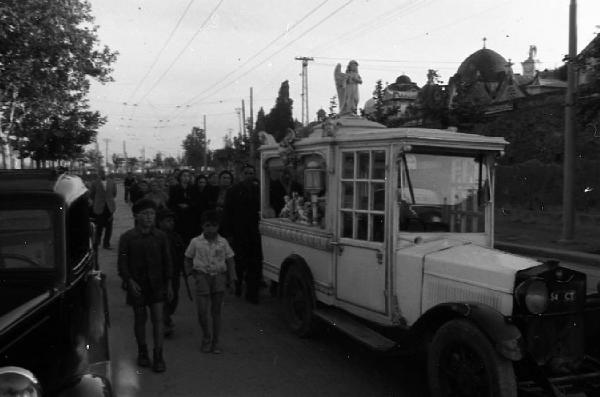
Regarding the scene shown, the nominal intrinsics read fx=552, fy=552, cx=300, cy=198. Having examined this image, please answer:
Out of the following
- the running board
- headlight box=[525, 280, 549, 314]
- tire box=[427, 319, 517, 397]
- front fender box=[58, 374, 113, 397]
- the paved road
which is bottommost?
the paved road

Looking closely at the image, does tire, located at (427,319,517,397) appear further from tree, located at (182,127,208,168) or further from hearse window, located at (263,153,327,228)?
tree, located at (182,127,208,168)

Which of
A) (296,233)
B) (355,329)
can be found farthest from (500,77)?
(355,329)

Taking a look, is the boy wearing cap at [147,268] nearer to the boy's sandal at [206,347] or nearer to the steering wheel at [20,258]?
the boy's sandal at [206,347]

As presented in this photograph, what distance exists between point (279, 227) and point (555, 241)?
10.0 m

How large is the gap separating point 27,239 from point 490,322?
2867mm

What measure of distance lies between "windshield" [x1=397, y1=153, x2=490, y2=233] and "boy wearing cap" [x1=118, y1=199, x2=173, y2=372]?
217 cm

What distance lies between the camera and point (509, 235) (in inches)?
625

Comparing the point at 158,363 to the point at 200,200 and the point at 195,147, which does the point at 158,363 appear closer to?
the point at 200,200

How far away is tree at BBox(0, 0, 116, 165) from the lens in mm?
14352

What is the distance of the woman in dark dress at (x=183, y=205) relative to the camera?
28.2ft

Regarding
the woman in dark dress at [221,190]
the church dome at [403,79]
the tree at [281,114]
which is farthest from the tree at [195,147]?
the woman in dark dress at [221,190]

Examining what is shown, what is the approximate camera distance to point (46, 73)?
53.4 ft

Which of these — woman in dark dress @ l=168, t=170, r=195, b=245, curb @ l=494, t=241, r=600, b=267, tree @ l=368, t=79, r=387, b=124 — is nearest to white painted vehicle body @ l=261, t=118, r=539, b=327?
woman in dark dress @ l=168, t=170, r=195, b=245

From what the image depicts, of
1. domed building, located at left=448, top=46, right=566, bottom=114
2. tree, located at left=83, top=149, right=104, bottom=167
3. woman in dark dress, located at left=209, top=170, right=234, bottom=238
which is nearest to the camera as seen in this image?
woman in dark dress, located at left=209, top=170, right=234, bottom=238
